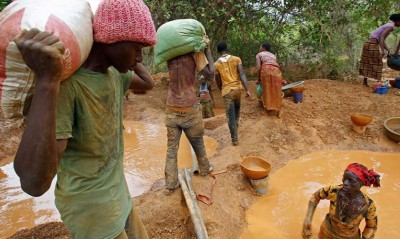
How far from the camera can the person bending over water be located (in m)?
2.77

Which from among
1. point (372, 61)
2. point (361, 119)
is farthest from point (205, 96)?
point (372, 61)

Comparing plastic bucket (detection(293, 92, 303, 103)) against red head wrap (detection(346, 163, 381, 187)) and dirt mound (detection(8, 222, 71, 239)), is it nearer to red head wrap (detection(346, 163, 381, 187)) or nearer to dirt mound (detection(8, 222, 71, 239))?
red head wrap (detection(346, 163, 381, 187))

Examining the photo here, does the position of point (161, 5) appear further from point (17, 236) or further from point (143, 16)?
point (143, 16)

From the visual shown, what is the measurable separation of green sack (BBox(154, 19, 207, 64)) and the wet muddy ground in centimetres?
171

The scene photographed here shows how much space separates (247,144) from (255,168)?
1.26 meters

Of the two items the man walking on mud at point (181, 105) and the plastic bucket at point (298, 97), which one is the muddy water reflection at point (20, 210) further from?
the plastic bucket at point (298, 97)

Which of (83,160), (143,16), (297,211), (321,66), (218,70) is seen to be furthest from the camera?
(321,66)

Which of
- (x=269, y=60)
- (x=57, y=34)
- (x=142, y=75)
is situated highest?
(x=57, y=34)

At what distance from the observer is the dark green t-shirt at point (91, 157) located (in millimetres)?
1303

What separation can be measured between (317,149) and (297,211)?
2.13 metres

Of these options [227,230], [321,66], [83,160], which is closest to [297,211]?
[227,230]

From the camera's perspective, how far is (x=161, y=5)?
7.66 metres

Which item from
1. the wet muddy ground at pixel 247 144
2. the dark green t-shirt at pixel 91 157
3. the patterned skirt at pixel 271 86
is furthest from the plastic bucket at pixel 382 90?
the dark green t-shirt at pixel 91 157

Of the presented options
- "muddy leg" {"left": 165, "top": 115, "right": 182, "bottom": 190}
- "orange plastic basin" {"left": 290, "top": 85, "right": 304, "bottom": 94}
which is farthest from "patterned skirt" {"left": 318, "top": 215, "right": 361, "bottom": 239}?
"orange plastic basin" {"left": 290, "top": 85, "right": 304, "bottom": 94}
